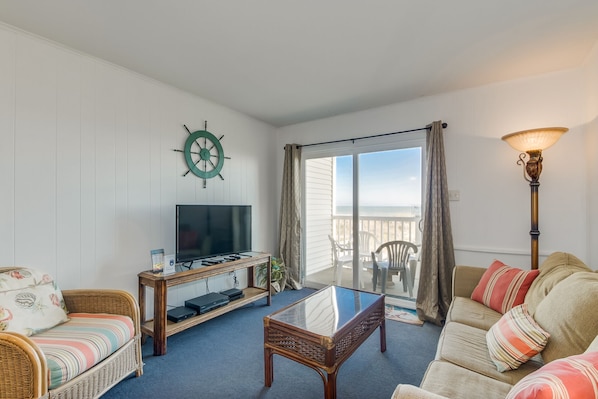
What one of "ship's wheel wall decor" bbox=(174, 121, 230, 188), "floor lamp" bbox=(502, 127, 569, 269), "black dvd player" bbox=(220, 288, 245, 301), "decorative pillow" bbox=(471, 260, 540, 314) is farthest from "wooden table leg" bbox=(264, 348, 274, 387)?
"floor lamp" bbox=(502, 127, 569, 269)

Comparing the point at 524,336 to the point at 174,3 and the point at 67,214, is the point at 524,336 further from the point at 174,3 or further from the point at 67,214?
the point at 67,214

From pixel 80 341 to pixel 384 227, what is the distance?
3100mm

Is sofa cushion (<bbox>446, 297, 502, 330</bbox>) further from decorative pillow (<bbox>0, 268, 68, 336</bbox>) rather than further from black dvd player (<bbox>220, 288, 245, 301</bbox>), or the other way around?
decorative pillow (<bbox>0, 268, 68, 336</bbox>)

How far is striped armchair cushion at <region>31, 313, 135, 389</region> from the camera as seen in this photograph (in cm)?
142

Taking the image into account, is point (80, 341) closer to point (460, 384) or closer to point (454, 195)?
point (460, 384)

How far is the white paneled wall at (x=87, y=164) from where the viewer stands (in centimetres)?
199

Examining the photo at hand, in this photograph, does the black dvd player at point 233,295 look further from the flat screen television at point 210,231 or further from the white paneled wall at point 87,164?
the flat screen television at point 210,231

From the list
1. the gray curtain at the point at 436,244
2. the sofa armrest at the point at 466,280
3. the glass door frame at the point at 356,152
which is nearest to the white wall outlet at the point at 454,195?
the gray curtain at the point at 436,244

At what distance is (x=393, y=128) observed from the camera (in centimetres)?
345

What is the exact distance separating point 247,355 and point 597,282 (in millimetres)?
2255

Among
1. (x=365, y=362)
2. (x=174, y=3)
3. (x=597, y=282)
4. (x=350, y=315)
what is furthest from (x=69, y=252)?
(x=597, y=282)

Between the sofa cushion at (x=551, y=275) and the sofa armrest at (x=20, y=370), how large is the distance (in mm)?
2566

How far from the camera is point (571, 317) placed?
4.07ft

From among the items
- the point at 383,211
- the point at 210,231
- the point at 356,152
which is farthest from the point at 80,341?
the point at 356,152
